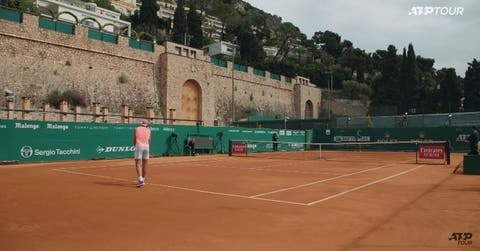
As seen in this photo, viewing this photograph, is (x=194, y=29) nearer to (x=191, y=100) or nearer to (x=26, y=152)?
(x=191, y=100)

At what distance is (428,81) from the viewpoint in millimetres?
77875

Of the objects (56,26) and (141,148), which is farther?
(56,26)

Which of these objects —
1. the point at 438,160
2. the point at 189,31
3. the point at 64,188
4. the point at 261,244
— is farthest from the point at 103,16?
the point at 261,244

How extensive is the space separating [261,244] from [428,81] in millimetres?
81321

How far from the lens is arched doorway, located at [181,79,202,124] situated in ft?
150

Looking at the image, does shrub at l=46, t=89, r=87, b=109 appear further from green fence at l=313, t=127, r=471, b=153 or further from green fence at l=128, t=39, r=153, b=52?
green fence at l=313, t=127, r=471, b=153

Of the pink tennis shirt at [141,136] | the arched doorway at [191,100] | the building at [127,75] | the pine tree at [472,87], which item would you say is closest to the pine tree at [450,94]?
the pine tree at [472,87]

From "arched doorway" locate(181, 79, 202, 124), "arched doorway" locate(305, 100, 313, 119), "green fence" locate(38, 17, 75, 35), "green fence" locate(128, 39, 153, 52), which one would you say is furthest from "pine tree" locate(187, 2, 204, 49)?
"green fence" locate(38, 17, 75, 35)

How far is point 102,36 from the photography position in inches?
1515

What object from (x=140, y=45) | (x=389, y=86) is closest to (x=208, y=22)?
(x=389, y=86)

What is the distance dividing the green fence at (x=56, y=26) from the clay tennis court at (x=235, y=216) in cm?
2656

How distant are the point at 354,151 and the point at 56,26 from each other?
28.8m

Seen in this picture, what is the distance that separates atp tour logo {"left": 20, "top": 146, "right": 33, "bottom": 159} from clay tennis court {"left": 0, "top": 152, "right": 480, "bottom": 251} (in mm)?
9384

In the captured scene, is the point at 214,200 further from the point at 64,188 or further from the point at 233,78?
the point at 233,78
